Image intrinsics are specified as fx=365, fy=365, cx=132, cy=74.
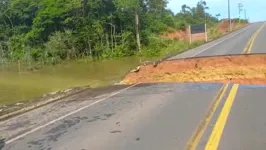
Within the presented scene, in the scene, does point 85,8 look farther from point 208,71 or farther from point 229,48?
point 208,71

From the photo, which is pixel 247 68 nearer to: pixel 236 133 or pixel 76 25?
pixel 236 133

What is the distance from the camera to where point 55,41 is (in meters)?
51.0

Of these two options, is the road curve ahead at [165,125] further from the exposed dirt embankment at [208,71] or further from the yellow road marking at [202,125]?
the exposed dirt embankment at [208,71]

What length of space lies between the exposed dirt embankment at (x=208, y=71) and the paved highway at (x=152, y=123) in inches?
122

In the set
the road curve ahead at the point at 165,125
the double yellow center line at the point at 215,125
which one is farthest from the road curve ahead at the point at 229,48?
the double yellow center line at the point at 215,125

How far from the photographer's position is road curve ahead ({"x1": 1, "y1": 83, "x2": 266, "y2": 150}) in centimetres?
576

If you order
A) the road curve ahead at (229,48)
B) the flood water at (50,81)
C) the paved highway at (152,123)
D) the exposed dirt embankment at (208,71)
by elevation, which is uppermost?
the road curve ahead at (229,48)

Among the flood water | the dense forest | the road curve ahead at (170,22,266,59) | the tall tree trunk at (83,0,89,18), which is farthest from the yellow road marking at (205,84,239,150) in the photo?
the tall tree trunk at (83,0,89,18)

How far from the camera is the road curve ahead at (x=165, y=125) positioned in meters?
5.76

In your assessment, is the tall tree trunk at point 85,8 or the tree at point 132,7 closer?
the tree at point 132,7

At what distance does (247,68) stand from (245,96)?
547 cm

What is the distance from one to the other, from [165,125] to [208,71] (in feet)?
28.1

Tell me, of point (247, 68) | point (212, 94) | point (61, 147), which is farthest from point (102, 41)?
point (61, 147)

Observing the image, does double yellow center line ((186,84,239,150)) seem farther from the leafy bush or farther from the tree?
the leafy bush
